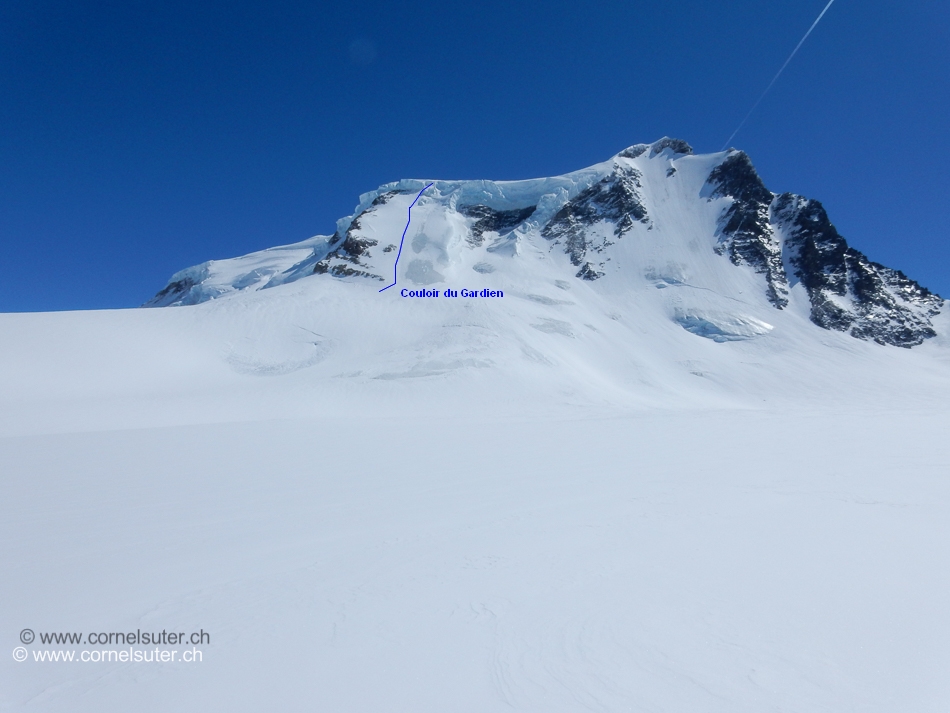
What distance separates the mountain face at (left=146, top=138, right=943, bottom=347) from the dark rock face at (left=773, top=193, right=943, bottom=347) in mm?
193

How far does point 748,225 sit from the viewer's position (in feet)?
195

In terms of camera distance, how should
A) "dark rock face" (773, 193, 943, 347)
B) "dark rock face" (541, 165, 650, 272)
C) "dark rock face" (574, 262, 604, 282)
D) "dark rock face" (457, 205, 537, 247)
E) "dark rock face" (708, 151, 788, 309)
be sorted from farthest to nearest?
1. "dark rock face" (457, 205, 537, 247)
2. "dark rock face" (541, 165, 650, 272)
3. "dark rock face" (708, 151, 788, 309)
4. "dark rock face" (574, 262, 604, 282)
5. "dark rock face" (773, 193, 943, 347)

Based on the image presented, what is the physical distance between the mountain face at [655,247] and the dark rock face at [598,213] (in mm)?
191

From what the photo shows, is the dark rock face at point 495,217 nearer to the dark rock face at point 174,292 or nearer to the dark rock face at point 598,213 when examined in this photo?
the dark rock face at point 598,213

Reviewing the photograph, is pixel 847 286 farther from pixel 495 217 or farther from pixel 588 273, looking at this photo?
pixel 495 217

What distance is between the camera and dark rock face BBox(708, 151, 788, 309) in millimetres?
55562

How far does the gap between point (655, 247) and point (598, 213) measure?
10.1 meters

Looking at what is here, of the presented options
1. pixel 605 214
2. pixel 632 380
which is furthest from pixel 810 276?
pixel 632 380

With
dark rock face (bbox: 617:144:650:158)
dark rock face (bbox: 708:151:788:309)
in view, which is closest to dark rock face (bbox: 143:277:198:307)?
dark rock face (bbox: 617:144:650:158)

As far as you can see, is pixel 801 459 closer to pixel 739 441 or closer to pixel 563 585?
pixel 739 441

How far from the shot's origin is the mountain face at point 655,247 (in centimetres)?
5006

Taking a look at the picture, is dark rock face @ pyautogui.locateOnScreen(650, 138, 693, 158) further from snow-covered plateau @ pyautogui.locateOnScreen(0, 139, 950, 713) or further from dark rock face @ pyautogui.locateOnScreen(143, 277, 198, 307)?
dark rock face @ pyautogui.locateOnScreen(143, 277, 198, 307)

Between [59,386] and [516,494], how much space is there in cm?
2379

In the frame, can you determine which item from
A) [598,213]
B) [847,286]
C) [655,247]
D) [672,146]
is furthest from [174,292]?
[847,286]
